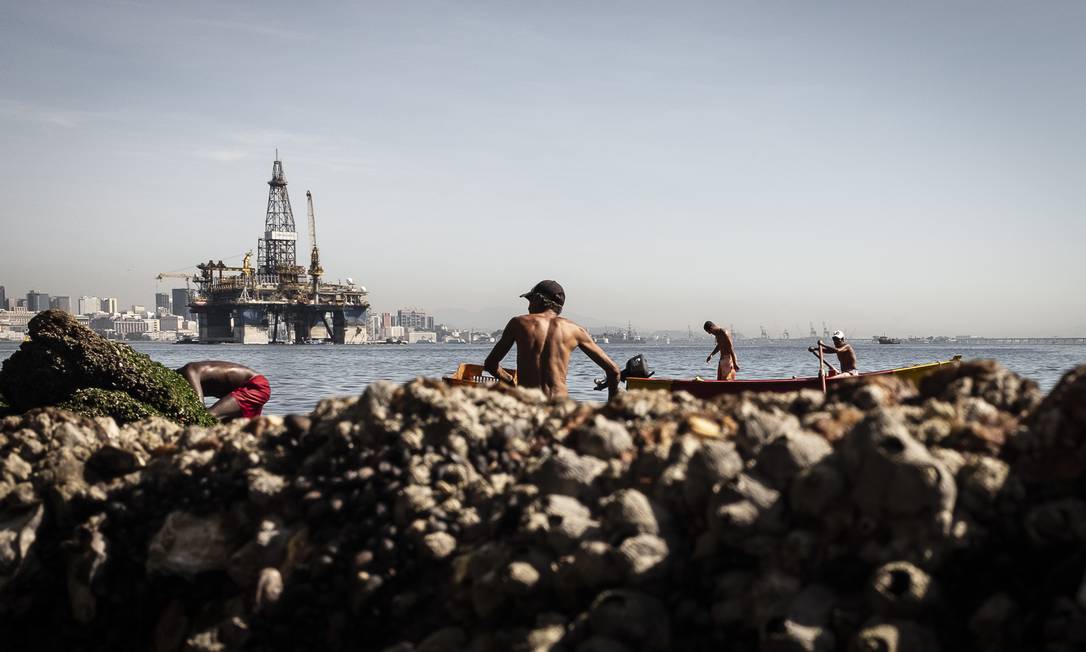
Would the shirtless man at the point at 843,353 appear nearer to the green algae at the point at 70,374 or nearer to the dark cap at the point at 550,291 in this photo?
the dark cap at the point at 550,291

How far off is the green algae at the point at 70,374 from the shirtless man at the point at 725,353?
35.9ft

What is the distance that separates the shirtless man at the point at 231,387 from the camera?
36.8 feet

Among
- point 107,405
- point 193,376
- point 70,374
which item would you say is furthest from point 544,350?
point 193,376

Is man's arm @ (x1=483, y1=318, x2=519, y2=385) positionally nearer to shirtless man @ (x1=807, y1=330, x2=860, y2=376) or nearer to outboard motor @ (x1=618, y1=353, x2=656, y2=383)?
outboard motor @ (x1=618, y1=353, x2=656, y2=383)

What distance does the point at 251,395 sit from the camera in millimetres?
11680

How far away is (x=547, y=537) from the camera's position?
11.1 feet

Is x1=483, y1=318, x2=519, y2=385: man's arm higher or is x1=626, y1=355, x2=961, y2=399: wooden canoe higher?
x1=483, y1=318, x2=519, y2=385: man's arm

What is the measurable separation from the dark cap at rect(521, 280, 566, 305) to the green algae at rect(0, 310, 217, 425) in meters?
3.80

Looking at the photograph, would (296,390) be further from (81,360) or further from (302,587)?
(302,587)

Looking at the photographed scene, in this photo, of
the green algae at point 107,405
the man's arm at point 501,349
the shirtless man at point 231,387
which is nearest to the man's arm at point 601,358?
the man's arm at point 501,349

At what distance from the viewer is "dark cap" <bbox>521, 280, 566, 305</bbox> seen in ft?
28.0

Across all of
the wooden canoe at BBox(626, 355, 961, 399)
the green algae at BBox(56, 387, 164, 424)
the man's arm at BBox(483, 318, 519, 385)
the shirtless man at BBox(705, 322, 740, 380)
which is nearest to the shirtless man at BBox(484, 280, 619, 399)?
the man's arm at BBox(483, 318, 519, 385)

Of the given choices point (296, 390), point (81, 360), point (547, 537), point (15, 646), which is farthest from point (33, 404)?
point (296, 390)

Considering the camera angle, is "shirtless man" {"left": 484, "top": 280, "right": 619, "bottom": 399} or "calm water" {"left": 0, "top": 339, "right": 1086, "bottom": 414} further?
"calm water" {"left": 0, "top": 339, "right": 1086, "bottom": 414}
